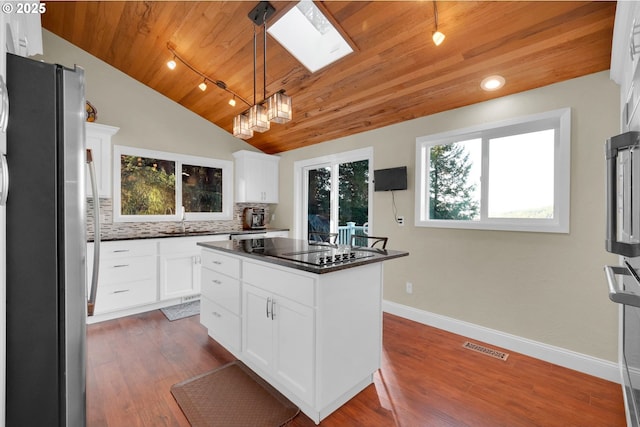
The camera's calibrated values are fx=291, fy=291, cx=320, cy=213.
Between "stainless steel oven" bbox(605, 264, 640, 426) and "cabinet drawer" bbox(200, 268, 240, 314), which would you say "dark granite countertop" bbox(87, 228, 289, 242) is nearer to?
"cabinet drawer" bbox(200, 268, 240, 314)

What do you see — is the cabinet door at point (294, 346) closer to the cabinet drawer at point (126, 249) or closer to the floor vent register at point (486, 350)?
the floor vent register at point (486, 350)

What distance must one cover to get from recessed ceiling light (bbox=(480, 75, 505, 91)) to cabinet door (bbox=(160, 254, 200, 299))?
147 inches

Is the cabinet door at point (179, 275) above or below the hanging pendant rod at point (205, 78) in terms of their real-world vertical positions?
below

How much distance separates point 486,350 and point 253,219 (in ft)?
12.1

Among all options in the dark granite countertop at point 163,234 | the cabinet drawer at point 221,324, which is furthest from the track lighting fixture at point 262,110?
the dark granite countertop at point 163,234

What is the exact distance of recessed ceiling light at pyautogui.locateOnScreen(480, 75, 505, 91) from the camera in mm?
2412

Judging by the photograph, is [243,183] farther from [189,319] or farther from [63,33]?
[63,33]

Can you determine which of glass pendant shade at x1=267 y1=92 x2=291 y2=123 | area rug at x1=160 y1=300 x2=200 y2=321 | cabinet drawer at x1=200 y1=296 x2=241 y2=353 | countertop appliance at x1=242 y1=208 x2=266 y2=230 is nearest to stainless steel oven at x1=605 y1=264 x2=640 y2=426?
glass pendant shade at x1=267 y1=92 x2=291 y2=123

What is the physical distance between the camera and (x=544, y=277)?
2.41 metres

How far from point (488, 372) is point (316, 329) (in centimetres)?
154

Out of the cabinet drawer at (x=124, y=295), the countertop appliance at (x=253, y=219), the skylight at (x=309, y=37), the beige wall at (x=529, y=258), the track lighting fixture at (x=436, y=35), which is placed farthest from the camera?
the countertop appliance at (x=253, y=219)

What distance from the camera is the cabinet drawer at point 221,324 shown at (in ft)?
7.55

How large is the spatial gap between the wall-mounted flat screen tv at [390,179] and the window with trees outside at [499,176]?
16 centimetres

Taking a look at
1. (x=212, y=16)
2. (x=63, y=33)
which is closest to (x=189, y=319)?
(x=212, y=16)
